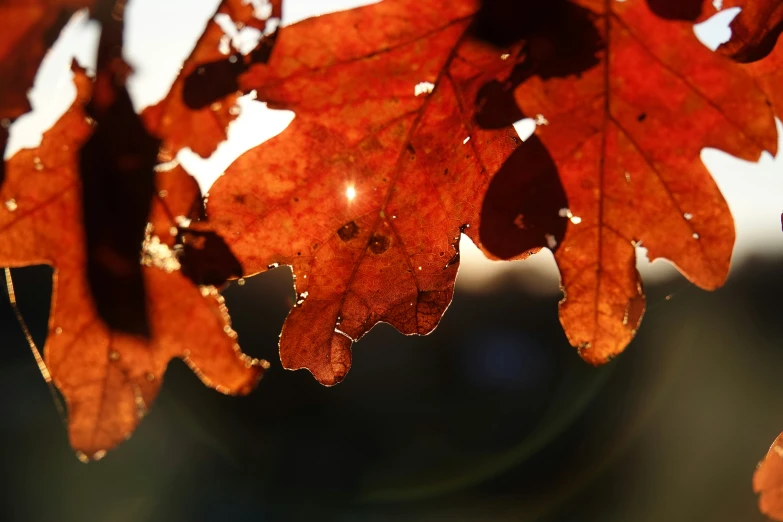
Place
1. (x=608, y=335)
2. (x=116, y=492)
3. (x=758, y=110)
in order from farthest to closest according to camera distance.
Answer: (x=116, y=492) < (x=608, y=335) < (x=758, y=110)

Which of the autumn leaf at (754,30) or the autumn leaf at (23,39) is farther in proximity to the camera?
the autumn leaf at (754,30)

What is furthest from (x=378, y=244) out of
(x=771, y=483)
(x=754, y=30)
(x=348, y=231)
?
(x=771, y=483)

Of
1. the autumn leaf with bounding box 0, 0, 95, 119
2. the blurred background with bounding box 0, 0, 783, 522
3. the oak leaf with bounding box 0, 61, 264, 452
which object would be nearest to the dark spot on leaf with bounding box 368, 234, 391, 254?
the oak leaf with bounding box 0, 61, 264, 452

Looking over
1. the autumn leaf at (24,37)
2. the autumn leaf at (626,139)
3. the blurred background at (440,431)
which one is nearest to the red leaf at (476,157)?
the autumn leaf at (626,139)

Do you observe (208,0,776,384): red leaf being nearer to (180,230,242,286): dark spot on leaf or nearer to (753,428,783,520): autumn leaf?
(180,230,242,286): dark spot on leaf

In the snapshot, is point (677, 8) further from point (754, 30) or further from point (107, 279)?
point (107, 279)

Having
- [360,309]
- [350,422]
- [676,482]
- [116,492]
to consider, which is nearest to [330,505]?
[350,422]

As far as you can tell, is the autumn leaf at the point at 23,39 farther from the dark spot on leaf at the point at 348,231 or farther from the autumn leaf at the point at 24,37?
the dark spot on leaf at the point at 348,231

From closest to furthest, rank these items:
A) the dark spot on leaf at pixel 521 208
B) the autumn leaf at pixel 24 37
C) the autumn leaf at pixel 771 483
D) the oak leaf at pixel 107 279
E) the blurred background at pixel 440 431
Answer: the autumn leaf at pixel 24 37
the oak leaf at pixel 107 279
the dark spot on leaf at pixel 521 208
the autumn leaf at pixel 771 483
the blurred background at pixel 440 431

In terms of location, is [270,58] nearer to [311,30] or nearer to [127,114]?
[311,30]
